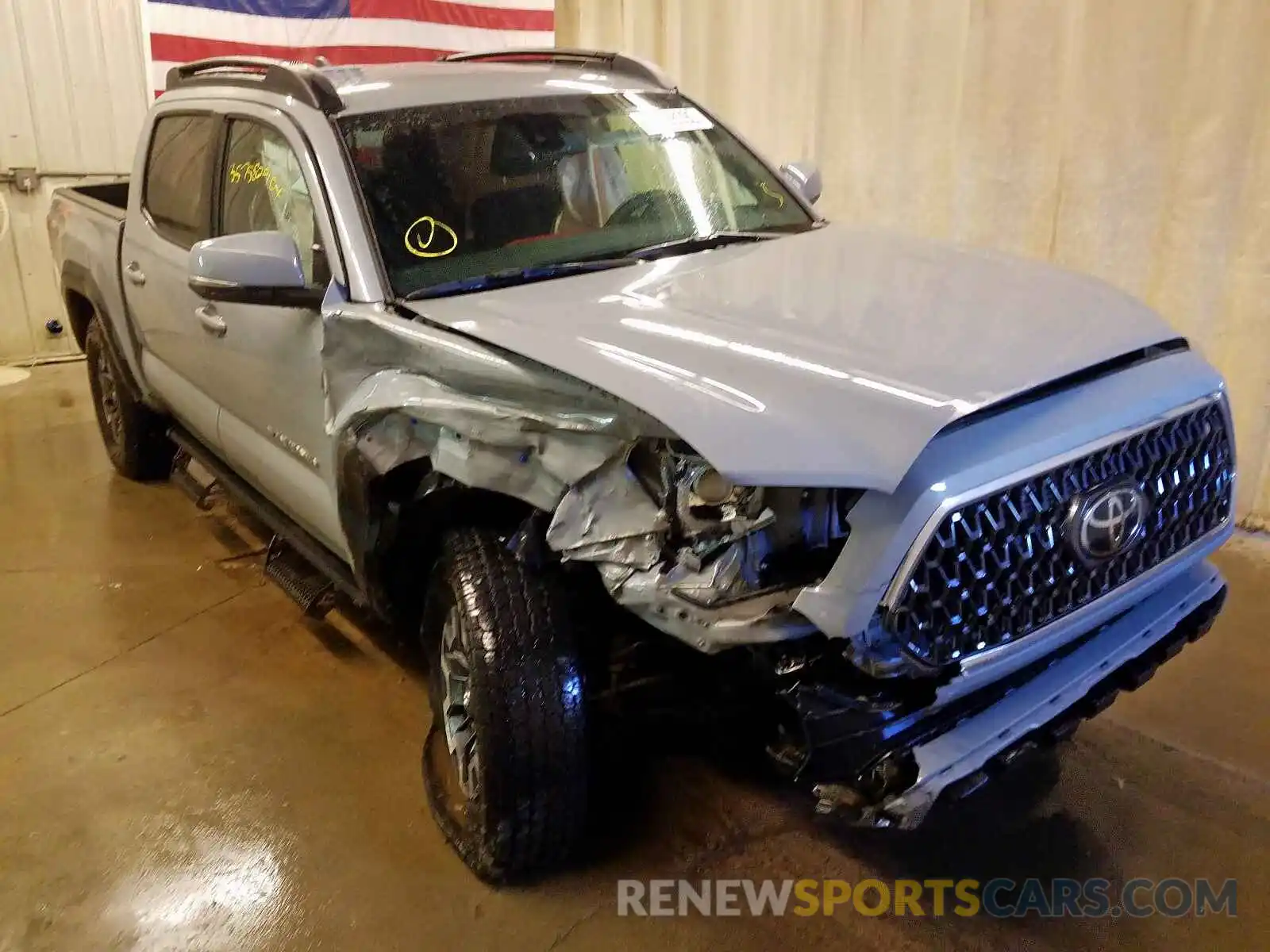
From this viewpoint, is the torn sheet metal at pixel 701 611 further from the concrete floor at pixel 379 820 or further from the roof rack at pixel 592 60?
the roof rack at pixel 592 60

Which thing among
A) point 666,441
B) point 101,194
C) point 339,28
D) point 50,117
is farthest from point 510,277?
point 50,117

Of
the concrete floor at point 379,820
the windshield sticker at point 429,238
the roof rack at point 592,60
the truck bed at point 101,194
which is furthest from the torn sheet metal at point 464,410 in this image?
the truck bed at point 101,194

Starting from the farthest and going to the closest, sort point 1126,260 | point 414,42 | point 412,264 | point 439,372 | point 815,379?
point 414,42, point 1126,260, point 412,264, point 439,372, point 815,379

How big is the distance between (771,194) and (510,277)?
116cm

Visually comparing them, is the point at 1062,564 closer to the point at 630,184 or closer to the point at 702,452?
the point at 702,452

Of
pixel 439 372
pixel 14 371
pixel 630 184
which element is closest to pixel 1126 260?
pixel 630 184

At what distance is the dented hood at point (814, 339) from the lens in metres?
1.69

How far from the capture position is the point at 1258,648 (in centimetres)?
340

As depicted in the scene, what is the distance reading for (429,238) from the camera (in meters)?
2.60

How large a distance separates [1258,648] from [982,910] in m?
1.76

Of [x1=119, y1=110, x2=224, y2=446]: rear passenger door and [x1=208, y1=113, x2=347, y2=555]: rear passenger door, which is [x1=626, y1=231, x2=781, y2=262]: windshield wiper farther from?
[x1=119, y1=110, x2=224, y2=446]: rear passenger door

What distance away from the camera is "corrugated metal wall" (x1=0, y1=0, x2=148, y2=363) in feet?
22.8

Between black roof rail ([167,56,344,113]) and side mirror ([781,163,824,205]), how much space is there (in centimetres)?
157

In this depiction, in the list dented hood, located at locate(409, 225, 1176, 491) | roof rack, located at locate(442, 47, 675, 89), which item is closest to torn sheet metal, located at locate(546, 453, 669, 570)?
dented hood, located at locate(409, 225, 1176, 491)
